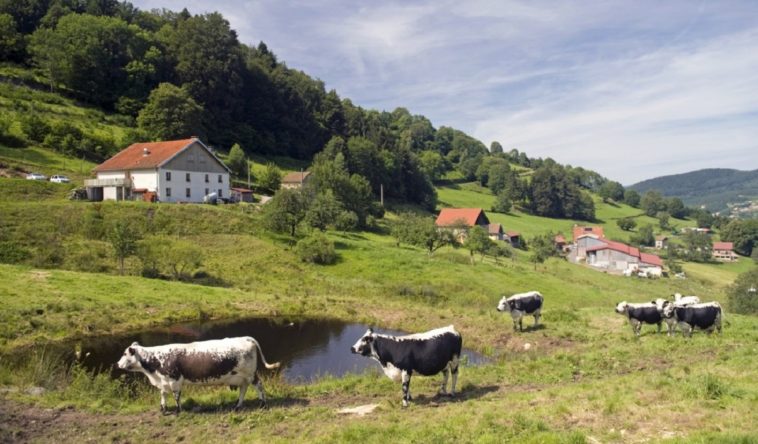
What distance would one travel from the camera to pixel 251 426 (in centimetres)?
1138

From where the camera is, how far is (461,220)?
280 feet

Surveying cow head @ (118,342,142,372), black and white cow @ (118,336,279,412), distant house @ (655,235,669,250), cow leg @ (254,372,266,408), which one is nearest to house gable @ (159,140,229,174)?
cow head @ (118,342,142,372)

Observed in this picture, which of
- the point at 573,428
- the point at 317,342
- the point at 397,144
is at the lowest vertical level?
the point at 317,342

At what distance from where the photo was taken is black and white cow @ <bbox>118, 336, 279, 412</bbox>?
40.9ft

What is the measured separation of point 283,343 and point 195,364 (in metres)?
12.0

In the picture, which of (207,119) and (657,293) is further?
(207,119)

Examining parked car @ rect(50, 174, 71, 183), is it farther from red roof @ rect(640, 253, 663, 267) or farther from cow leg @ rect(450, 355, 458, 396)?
red roof @ rect(640, 253, 663, 267)

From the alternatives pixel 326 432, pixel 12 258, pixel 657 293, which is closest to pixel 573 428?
pixel 326 432

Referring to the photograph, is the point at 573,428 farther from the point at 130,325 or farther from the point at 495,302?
the point at 495,302

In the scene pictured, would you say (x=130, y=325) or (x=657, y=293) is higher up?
(x=130, y=325)

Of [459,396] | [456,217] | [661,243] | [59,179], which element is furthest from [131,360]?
[661,243]

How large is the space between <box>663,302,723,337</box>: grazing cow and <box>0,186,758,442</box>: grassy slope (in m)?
0.99

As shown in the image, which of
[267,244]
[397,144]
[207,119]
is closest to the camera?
[267,244]

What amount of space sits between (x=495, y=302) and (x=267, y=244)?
866 inches
